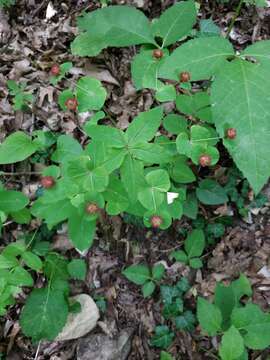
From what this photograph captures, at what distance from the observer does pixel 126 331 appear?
2.69 m

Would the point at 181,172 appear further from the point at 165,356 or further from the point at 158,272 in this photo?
the point at 165,356

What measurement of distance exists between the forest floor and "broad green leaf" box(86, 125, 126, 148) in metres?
0.94

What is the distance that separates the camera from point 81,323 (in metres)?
2.67

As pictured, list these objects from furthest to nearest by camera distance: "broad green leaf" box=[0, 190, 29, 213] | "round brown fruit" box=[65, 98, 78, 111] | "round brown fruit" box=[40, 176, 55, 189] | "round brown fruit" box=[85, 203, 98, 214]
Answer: "broad green leaf" box=[0, 190, 29, 213] → "round brown fruit" box=[65, 98, 78, 111] → "round brown fruit" box=[40, 176, 55, 189] → "round brown fruit" box=[85, 203, 98, 214]

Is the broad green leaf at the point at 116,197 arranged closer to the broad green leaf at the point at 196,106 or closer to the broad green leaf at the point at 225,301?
the broad green leaf at the point at 196,106

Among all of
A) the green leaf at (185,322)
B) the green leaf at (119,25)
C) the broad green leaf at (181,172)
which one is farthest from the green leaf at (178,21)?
the green leaf at (185,322)

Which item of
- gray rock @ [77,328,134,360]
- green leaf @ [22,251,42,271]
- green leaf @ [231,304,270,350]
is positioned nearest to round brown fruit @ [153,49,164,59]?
green leaf @ [22,251,42,271]

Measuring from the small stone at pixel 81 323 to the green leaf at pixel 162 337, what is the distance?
422 mm

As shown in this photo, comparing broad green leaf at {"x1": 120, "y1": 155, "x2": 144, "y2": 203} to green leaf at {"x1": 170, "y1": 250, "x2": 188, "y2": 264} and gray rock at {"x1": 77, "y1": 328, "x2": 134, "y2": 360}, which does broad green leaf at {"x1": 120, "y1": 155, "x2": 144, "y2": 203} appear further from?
gray rock at {"x1": 77, "y1": 328, "x2": 134, "y2": 360}

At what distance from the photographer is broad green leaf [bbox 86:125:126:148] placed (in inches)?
80.0

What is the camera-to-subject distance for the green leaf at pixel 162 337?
259 cm

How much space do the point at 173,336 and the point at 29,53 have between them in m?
2.64

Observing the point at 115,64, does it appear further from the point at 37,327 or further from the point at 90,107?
the point at 37,327

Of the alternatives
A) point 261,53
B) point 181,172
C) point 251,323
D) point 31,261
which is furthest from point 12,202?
point 261,53
